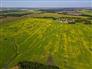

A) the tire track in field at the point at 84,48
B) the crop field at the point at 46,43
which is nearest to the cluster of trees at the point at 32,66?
the crop field at the point at 46,43

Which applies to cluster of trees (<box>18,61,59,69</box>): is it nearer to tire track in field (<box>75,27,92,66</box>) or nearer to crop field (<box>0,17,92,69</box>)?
crop field (<box>0,17,92,69</box>)

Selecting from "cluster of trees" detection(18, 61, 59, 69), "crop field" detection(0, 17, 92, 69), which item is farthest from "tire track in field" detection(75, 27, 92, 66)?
"cluster of trees" detection(18, 61, 59, 69)

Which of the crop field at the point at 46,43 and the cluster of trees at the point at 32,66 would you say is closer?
the cluster of trees at the point at 32,66

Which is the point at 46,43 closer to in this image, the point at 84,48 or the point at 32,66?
the point at 84,48

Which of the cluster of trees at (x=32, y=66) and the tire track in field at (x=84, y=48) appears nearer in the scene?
the cluster of trees at (x=32, y=66)

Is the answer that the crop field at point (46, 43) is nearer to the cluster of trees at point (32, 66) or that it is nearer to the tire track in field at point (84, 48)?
the tire track in field at point (84, 48)

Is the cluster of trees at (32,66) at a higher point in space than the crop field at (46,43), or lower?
lower

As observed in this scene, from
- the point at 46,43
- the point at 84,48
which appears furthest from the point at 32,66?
the point at 84,48

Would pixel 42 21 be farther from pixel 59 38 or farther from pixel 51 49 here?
pixel 51 49

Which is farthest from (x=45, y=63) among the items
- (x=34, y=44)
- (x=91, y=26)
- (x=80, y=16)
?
(x=80, y=16)
